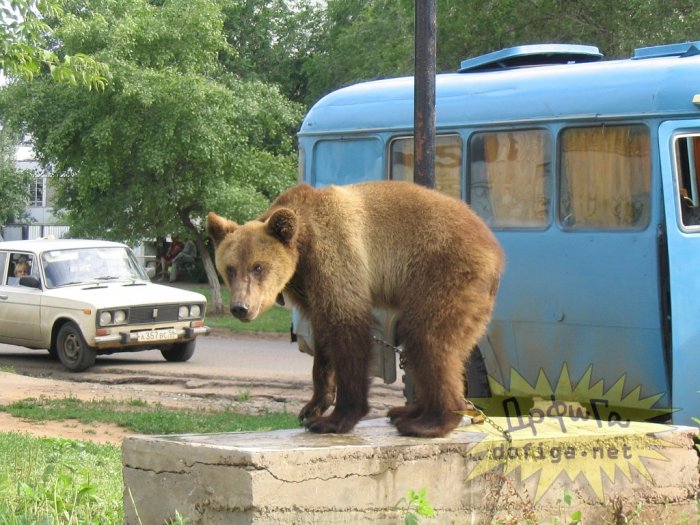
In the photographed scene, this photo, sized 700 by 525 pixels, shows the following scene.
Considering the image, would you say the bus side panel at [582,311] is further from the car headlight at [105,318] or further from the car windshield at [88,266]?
the car windshield at [88,266]

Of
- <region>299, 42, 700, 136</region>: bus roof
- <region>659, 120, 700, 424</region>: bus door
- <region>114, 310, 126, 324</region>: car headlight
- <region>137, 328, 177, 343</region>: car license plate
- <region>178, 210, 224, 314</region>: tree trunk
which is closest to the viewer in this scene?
<region>659, 120, 700, 424</region>: bus door

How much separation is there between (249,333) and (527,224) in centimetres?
1343

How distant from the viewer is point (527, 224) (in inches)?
374

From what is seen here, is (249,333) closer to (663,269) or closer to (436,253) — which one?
(663,269)

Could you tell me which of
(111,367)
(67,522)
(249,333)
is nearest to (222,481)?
(67,522)

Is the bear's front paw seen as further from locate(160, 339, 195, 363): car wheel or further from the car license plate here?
locate(160, 339, 195, 363): car wheel

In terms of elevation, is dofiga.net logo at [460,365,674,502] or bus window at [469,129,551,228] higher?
bus window at [469,129,551,228]

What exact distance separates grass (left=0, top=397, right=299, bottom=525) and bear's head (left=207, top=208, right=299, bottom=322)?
1.39 meters

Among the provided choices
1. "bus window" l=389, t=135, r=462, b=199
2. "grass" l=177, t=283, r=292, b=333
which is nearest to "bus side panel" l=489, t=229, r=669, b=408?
"bus window" l=389, t=135, r=462, b=199

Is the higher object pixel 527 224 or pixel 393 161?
pixel 393 161

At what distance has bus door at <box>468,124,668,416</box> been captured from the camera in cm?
862

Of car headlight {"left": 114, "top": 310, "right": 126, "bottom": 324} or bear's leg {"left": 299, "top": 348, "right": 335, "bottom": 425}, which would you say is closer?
bear's leg {"left": 299, "top": 348, "right": 335, "bottom": 425}

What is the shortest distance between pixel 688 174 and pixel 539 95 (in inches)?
61.9

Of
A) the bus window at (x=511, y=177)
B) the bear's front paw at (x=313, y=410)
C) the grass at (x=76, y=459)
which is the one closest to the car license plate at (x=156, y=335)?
the grass at (x=76, y=459)
